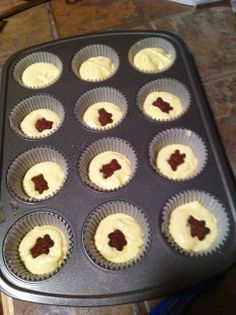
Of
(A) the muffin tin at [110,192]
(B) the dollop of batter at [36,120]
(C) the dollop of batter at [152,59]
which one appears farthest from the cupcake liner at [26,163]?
(C) the dollop of batter at [152,59]

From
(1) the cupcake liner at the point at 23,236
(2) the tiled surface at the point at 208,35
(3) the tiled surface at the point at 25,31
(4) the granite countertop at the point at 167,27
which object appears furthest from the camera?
(3) the tiled surface at the point at 25,31

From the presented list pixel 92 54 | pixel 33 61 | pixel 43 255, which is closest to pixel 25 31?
pixel 33 61

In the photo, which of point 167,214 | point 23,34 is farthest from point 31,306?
point 23,34

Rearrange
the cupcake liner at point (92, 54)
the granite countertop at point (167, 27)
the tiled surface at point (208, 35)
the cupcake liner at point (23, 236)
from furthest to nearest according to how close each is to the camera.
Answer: the cupcake liner at point (92, 54)
the tiled surface at point (208, 35)
the granite countertop at point (167, 27)
the cupcake liner at point (23, 236)

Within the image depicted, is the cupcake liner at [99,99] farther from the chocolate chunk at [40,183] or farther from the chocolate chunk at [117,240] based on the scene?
the chocolate chunk at [117,240]

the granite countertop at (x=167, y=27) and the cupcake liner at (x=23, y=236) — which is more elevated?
the granite countertop at (x=167, y=27)

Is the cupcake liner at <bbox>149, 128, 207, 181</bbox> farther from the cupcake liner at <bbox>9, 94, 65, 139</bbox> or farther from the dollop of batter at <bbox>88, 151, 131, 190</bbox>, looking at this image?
the cupcake liner at <bbox>9, 94, 65, 139</bbox>

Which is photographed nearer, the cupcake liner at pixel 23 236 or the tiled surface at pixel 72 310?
the tiled surface at pixel 72 310
